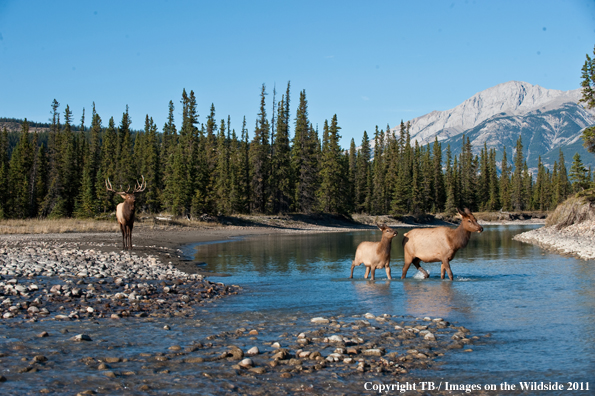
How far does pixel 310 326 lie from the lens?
355 inches

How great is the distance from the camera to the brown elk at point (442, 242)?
15695 mm

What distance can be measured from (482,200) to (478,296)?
123 m

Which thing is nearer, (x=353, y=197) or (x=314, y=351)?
(x=314, y=351)

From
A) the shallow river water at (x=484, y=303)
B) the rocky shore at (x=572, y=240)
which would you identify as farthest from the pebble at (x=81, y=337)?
the rocky shore at (x=572, y=240)

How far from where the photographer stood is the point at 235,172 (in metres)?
74.1

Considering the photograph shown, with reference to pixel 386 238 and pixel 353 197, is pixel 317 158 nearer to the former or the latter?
pixel 353 197

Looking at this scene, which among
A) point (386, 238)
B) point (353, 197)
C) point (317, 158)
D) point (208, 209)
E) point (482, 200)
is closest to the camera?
point (386, 238)

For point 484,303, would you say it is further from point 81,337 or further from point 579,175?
point 579,175

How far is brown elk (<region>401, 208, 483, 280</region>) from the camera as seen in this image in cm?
1570

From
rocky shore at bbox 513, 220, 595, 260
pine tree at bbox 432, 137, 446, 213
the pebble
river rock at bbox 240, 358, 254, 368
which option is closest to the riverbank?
rocky shore at bbox 513, 220, 595, 260

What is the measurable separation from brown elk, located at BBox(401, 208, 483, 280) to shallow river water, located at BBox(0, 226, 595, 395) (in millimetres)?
834

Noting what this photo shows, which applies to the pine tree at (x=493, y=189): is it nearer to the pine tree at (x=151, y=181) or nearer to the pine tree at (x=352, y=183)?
the pine tree at (x=352, y=183)

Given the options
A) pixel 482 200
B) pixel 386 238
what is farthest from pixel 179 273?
pixel 482 200

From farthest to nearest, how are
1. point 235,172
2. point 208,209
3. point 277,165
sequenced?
point 277,165, point 235,172, point 208,209
